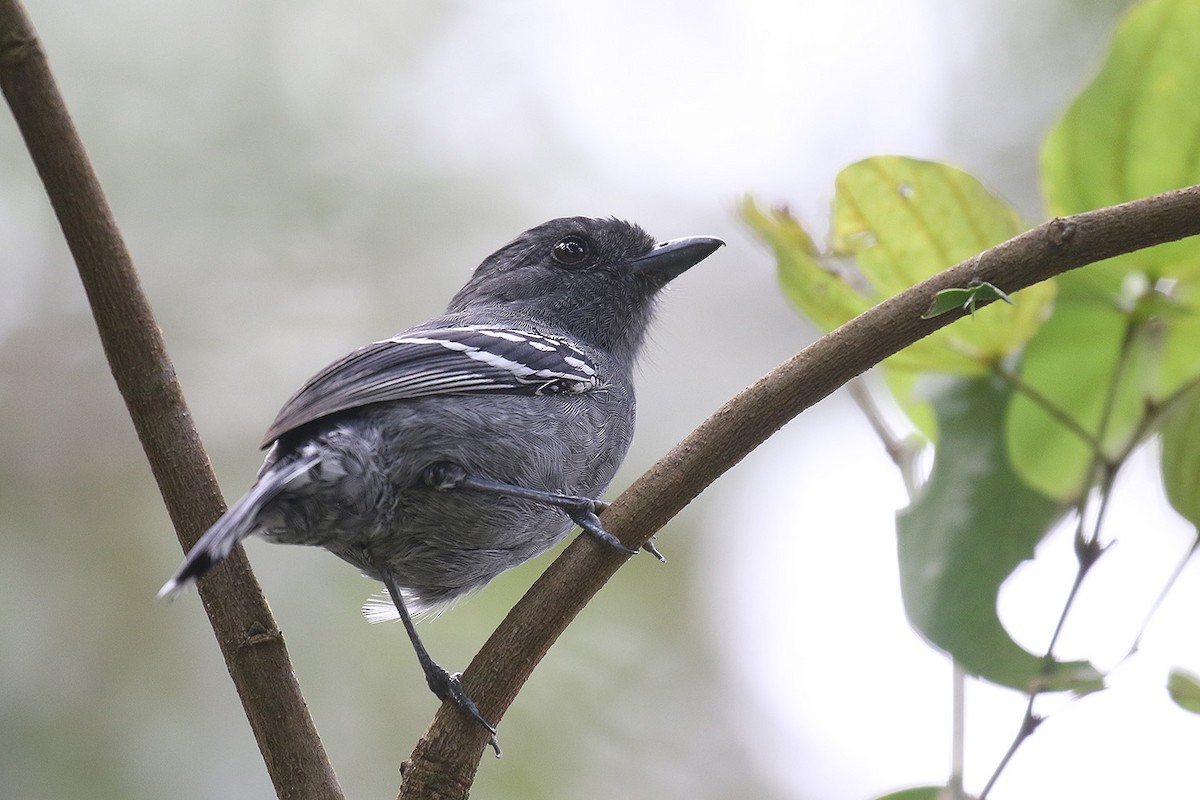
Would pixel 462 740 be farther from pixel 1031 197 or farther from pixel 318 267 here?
pixel 1031 197

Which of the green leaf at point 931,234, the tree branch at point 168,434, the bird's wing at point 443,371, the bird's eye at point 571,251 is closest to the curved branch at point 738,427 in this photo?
the tree branch at point 168,434

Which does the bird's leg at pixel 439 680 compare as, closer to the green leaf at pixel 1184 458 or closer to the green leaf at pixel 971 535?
the green leaf at pixel 971 535

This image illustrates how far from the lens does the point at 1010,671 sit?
2.44 meters

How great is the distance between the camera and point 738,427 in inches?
82.2

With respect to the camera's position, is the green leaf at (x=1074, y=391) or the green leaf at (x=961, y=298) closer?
the green leaf at (x=961, y=298)

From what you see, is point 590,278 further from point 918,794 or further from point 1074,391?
point 918,794

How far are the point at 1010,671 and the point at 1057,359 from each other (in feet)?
2.42

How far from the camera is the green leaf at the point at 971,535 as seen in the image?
2.47m

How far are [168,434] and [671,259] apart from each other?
2.04m

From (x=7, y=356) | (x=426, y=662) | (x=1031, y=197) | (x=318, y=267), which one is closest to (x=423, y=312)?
(x=318, y=267)

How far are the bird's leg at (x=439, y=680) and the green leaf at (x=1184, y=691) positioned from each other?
1.24 m

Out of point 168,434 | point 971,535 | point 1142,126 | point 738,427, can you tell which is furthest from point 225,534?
point 1142,126

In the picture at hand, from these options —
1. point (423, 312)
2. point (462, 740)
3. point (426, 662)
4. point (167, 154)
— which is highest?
point (167, 154)

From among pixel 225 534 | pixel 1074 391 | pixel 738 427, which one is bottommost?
pixel 1074 391
